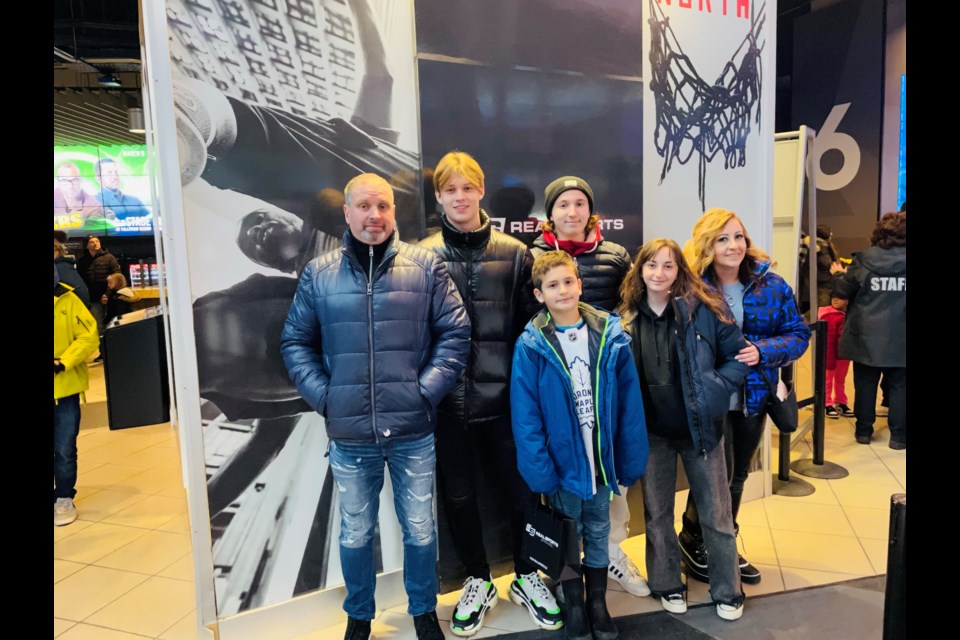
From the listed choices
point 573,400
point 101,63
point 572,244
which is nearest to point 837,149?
point 572,244

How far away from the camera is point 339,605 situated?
257 centimetres

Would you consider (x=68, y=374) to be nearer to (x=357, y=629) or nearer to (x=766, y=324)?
(x=357, y=629)

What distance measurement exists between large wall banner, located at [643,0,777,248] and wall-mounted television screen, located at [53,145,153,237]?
1234cm

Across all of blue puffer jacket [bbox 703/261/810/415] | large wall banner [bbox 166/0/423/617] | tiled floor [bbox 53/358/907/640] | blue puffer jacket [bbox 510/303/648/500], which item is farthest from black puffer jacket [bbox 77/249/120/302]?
blue puffer jacket [bbox 703/261/810/415]

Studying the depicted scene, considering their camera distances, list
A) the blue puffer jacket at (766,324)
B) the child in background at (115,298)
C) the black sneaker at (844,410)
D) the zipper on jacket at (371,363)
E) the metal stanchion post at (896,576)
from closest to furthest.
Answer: the metal stanchion post at (896,576), the zipper on jacket at (371,363), the blue puffer jacket at (766,324), the black sneaker at (844,410), the child in background at (115,298)

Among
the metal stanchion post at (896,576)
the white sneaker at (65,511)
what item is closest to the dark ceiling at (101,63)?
the white sneaker at (65,511)

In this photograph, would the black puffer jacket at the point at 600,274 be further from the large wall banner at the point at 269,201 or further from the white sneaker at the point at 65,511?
the white sneaker at the point at 65,511

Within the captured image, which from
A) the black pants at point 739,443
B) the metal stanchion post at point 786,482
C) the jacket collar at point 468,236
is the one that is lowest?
the metal stanchion post at point 786,482

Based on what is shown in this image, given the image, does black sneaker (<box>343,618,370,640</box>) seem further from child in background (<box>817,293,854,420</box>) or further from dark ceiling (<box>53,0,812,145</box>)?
child in background (<box>817,293,854,420</box>)

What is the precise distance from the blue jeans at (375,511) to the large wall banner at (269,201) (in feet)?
1.02

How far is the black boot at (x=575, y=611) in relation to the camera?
7.54 ft

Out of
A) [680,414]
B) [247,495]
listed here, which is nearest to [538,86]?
[680,414]

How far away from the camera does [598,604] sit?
91.7 inches
